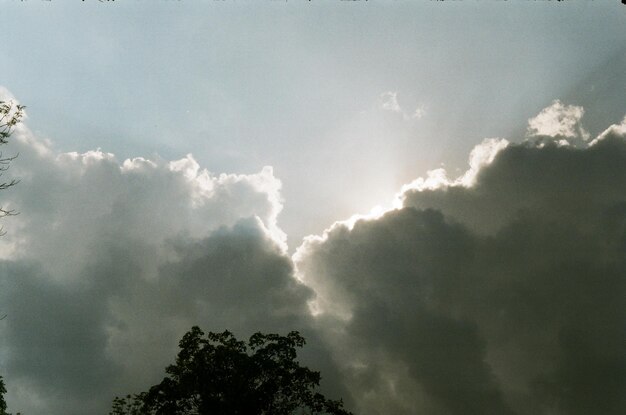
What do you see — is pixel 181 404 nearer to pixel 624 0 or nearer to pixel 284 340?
pixel 284 340

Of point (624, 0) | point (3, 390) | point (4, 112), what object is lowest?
point (3, 390)

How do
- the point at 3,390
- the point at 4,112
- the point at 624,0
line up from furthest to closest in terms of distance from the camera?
the point at 3,390 < the point at 4,112 < the point at 624,0

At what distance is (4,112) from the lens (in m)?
13.3

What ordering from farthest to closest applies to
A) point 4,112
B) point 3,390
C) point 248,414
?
point 248,414, point 3,390, point 4,112

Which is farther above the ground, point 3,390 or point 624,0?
point 624,0

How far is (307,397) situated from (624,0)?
120ft

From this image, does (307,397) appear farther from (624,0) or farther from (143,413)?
(624,0)

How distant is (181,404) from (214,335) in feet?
19.0

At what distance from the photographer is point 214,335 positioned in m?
38.6

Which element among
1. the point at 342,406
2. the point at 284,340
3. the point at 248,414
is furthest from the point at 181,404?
the point at 342,406

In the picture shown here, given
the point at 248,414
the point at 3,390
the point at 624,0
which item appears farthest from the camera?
the point at 248,414

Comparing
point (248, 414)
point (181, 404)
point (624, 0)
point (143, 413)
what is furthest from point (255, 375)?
point (624, 0)

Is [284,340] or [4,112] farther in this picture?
[284,340]

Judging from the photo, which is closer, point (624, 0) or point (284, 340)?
point (624, 0)
